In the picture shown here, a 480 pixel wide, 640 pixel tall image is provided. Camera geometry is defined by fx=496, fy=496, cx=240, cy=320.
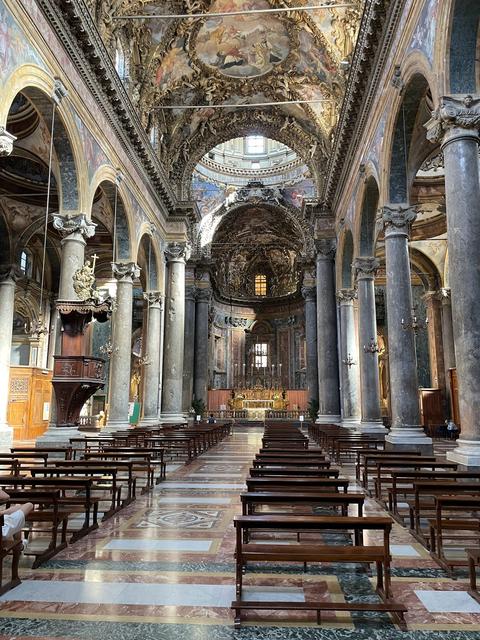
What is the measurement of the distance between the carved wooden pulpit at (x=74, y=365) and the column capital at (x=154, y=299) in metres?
9.20

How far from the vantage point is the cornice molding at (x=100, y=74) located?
36.4 feet

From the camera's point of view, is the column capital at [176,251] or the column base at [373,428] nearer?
the column base at [373,428]

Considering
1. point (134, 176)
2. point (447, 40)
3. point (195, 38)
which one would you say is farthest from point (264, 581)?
point (195, 38)

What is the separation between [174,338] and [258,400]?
16.2 metres

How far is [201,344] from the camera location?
31.9 meters

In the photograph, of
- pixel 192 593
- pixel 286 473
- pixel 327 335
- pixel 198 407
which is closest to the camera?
pixel 192 593

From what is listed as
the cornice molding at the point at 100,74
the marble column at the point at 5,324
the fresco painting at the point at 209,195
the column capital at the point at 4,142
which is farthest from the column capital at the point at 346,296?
the fresco painting at the point at 209,195

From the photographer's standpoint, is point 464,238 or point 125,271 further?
point 125,271

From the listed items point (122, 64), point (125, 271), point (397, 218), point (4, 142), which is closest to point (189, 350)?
point (125, 271)

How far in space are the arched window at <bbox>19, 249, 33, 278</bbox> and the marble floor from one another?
66.5 feet

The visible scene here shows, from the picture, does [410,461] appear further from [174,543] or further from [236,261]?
[236,261]

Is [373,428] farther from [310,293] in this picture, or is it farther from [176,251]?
[310,293]

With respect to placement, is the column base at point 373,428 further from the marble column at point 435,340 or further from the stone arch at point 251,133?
the stone arch at point 251,133

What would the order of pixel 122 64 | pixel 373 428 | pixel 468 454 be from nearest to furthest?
pixel 468 454 < pixel 373 428 < pixel 122 64
